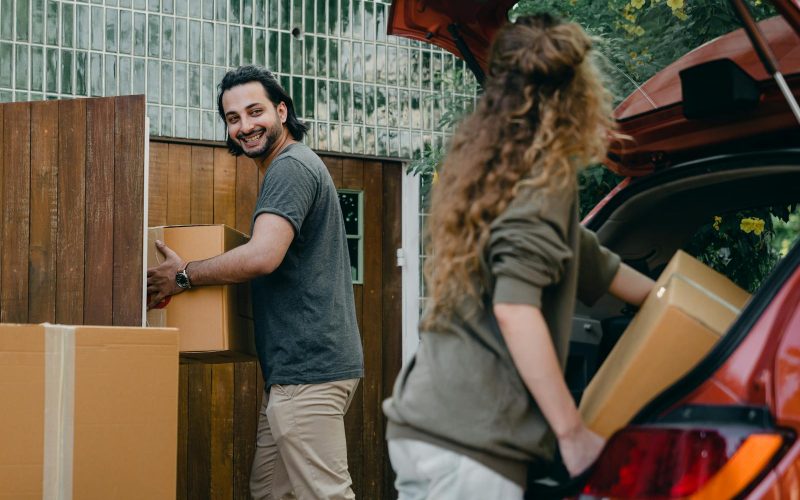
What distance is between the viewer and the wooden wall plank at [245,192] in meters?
6.50

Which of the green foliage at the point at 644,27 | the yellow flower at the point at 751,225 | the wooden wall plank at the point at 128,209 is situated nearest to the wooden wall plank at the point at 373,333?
the green foliage at the point at 644,27

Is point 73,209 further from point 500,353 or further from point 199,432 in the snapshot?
point 199,432

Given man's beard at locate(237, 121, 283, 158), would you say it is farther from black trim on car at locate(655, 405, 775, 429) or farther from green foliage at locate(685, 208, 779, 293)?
green foliage at locate(685, 208, 779, 293)

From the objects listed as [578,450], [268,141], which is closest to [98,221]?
[268,141]

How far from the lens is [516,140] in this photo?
239 cm

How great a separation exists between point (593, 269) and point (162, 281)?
163 centimetres

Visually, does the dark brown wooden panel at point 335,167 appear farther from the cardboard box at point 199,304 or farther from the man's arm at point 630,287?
the man's arm at point 630,287

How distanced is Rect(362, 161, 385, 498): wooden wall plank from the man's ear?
8.84 ft

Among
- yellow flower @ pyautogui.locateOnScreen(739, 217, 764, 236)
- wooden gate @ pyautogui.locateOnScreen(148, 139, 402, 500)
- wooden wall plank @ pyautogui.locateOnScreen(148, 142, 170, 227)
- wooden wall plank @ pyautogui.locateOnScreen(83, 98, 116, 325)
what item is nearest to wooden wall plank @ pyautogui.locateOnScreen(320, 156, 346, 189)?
wooden gate @ pyautogui.locateOnScreen(148, 139, 402, 500)

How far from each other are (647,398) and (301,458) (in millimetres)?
1718

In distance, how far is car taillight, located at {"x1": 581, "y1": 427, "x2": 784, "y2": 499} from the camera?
7.04 feet

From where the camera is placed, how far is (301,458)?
386cm

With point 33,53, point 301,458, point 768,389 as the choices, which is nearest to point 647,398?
point 768,389

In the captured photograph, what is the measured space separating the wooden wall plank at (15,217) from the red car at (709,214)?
48.7 inches
